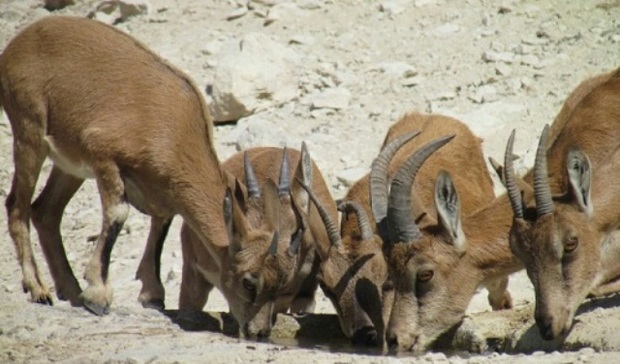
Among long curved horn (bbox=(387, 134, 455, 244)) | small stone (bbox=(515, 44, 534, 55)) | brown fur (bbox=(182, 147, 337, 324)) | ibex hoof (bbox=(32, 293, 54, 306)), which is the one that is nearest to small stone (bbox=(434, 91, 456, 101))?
small stone (bbox=(515, 44, 534, 55))

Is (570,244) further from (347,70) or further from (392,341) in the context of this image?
(347,70)

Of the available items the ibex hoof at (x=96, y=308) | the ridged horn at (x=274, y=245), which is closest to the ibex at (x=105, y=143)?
the ibex hoof at (x=96, y=308)

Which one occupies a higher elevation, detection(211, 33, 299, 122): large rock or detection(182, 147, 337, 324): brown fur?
detection(182, 147, 337, 324): brown fur

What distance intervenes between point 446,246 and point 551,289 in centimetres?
108

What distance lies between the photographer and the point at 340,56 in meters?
17.9

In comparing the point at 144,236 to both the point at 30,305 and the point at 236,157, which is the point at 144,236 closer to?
the point at 236,157

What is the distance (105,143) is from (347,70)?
21.1 feet

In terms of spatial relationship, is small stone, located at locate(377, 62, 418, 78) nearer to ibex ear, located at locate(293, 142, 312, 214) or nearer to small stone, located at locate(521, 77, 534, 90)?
small stone, located at locate(521, 77, 534, 90)

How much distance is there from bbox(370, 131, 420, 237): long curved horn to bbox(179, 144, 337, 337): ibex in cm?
41

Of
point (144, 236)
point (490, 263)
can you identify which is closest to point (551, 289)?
point (490, 263)

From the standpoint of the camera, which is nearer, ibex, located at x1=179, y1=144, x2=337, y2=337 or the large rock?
ibex, located at x1=179, y1=144, x2=337, y2=337

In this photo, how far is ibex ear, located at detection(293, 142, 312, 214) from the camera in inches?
451

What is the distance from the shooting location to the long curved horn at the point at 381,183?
10901 millimetres

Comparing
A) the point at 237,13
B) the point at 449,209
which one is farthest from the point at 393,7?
the point at 449,209
